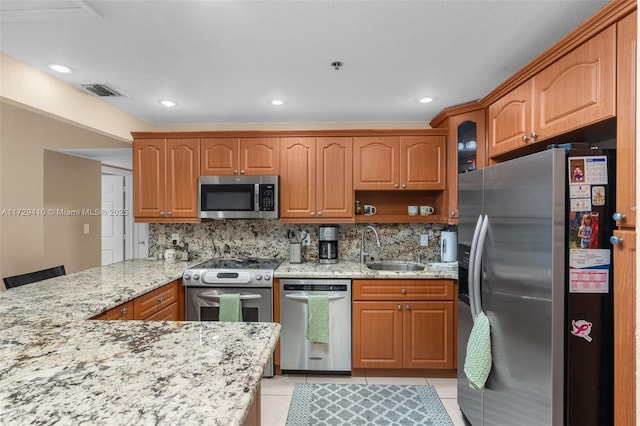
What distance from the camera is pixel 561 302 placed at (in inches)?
50.8

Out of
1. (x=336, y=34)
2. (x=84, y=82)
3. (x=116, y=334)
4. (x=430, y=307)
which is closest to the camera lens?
(x=116, y=334)

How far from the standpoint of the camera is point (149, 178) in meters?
3.07

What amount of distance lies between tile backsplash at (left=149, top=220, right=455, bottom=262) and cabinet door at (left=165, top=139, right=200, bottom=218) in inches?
15.2

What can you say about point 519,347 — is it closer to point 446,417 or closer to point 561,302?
point 561,302

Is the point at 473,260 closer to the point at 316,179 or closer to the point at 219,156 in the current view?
the point at 316,179

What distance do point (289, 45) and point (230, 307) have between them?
201 cm

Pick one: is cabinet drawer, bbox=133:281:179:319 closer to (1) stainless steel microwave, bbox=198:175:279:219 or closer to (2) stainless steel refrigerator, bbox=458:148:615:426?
(1) stainless steel microwave, bbox=198:175:279:219

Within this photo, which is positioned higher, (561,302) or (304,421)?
(561,302)

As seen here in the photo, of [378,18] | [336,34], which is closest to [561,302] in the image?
[378,18]

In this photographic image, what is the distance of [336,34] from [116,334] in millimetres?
1729

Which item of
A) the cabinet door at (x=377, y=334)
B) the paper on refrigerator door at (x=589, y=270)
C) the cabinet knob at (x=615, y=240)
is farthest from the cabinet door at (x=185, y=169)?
the cabinet knob at (x=615, y=240)

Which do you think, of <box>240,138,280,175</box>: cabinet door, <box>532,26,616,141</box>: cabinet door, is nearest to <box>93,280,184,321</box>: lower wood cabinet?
<box>240,138,280,175</box>: cabinet door

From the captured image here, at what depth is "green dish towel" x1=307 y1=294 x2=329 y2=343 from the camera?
8.60 feet

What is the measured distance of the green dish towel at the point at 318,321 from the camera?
2.62 metres
